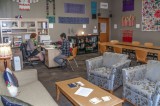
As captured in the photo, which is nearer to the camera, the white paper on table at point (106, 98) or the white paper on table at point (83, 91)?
the white paper on table at point (106, 98)

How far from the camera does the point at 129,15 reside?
8.39 metres

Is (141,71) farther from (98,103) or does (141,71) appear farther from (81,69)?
(81,69)

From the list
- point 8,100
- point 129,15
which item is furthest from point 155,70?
point 129,15

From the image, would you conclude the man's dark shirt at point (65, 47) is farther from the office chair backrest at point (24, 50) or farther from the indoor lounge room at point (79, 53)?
the office chair backrest at point (24, 50)

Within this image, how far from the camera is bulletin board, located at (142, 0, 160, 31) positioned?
700cm

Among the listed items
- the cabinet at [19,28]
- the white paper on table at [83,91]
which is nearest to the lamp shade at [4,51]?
the white paper on table at [83,91]

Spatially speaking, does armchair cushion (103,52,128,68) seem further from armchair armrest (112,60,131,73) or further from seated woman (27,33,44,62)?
seated woman (27,33,44,62)

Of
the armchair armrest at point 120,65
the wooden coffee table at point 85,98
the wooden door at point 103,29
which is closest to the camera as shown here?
the wooden coffee table at point 85,98

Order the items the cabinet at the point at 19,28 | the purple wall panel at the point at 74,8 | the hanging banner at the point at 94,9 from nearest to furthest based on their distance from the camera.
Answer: the cabinet at the point at 19,28 < the purple wall panel at the point at 74,8 < the hanging banner at the point at 94,9

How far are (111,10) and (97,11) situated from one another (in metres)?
1.01

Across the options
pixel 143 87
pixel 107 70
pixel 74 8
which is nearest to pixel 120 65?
pixel 107 70

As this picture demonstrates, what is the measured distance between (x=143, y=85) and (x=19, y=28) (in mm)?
5753

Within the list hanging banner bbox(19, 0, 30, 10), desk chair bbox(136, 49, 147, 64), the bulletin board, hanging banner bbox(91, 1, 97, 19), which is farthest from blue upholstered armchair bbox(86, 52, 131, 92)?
hanging banner bbox(91, 1, 97, 19)

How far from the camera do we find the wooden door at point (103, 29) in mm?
9531
